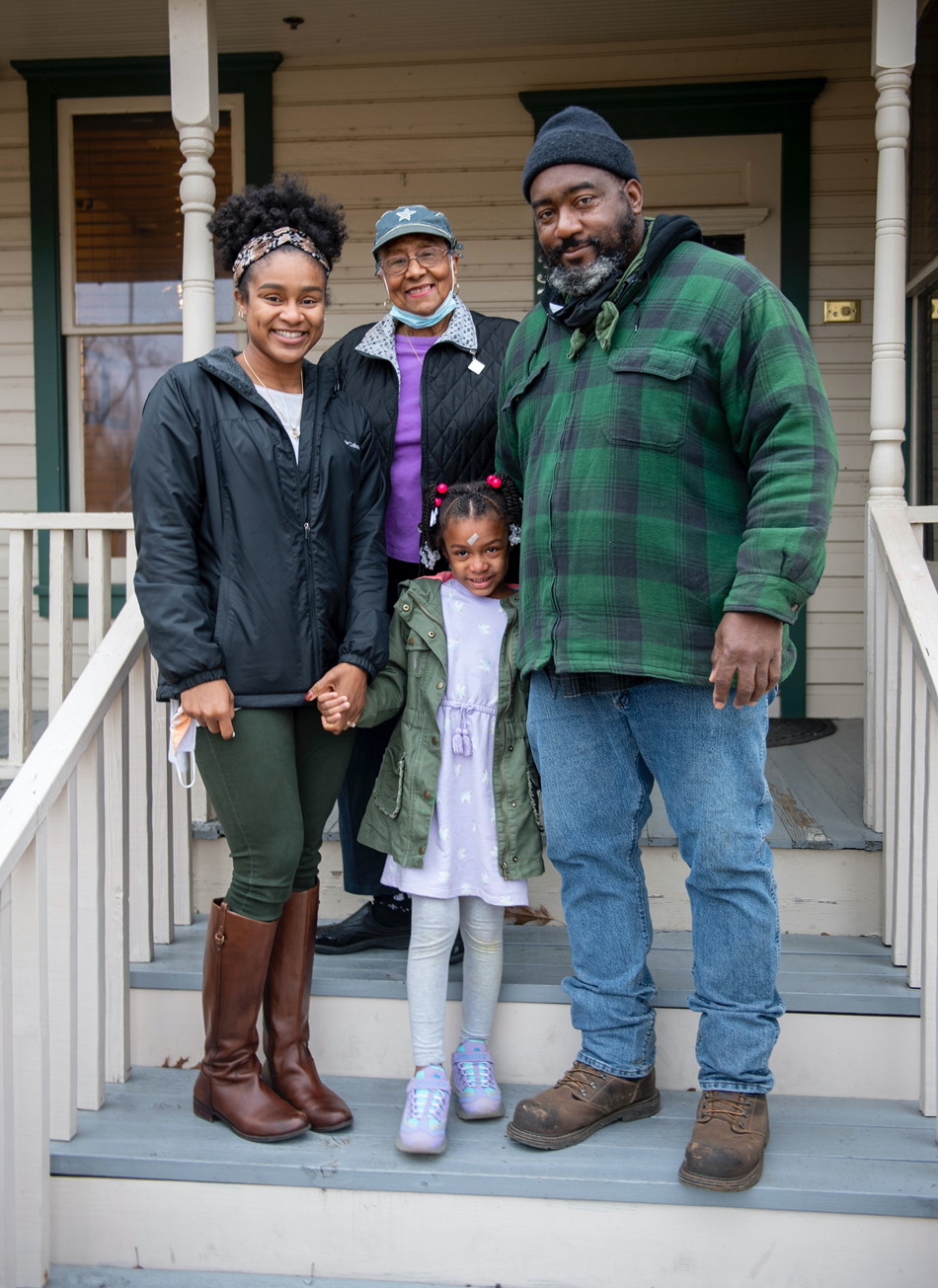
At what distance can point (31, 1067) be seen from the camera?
203cm

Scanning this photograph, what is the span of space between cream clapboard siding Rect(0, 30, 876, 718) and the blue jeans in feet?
9.19

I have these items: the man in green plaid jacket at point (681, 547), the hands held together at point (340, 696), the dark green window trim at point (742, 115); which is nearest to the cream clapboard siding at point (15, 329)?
the dark green window trim at point (742, 115)

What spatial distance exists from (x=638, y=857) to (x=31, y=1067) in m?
1.27

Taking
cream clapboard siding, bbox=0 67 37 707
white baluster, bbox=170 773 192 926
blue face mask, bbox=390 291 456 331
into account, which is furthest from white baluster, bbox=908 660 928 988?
cream clapboard siding, bbox=0 67 37 707

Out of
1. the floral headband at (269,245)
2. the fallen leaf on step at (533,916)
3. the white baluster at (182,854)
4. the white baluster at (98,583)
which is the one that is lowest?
the fallen leaf on step at (533,916)

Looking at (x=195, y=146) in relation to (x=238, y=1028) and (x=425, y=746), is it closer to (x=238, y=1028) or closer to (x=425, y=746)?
(x=425, y=746)

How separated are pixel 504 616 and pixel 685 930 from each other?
42.0 inches

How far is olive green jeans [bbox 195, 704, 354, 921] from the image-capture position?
202 centimetres

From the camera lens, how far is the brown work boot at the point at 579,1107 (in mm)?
2049

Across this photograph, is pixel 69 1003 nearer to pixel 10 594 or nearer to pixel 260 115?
pixel 10 594

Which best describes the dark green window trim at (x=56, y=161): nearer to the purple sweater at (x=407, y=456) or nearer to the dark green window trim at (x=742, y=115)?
the dark green window trim at (x=742, y=115)

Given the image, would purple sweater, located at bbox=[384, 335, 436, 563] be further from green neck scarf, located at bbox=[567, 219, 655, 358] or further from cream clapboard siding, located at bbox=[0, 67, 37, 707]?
cream clapboard siding, located at bbox=[0, 67, 37, 707]

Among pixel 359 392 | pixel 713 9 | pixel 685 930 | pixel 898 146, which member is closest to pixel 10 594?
pixel 359 392

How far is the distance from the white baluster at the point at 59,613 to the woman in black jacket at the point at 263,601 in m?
1.24
